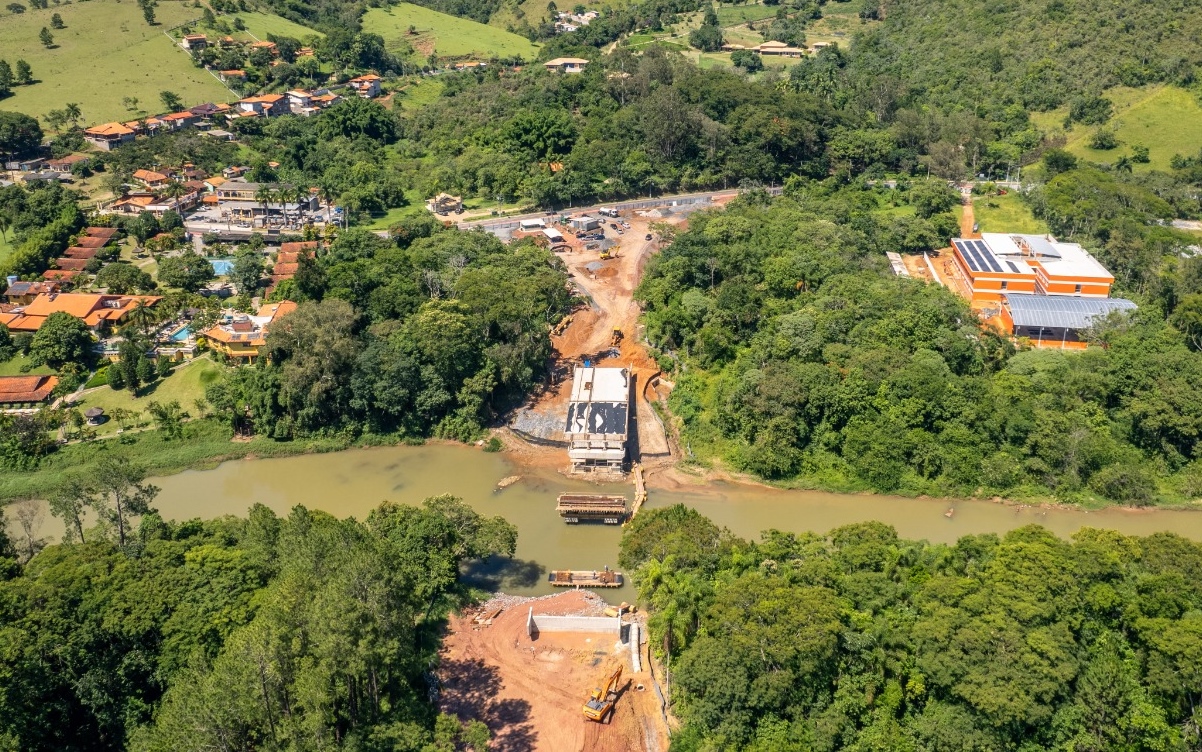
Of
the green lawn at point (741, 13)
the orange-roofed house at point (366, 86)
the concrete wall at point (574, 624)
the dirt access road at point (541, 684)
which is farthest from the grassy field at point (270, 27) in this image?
the concrete wall at point (574, 624)

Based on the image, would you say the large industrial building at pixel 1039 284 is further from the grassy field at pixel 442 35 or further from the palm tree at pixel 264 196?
the grassy field at pixel 442 35

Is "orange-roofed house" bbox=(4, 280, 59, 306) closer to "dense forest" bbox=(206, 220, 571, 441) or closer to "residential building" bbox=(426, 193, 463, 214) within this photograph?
"dense forest" bbox=(206, 220, 571, 441)

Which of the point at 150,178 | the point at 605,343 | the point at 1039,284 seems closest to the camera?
the point at 605,343

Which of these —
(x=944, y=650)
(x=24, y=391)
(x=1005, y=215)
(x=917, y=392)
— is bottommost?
(x=24, y=391)

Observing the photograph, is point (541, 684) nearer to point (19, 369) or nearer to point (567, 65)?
point (19, 369)

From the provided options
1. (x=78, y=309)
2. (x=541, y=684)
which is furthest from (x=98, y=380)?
(x=541, y=684)

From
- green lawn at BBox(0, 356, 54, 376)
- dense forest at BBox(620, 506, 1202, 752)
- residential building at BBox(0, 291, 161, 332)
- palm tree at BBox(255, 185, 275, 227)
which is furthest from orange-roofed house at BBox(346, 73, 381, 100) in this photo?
dense forest at BBox(620, 506, 1202, 752)
